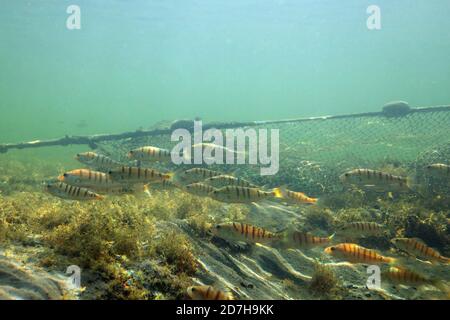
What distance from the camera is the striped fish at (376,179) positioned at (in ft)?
22.9

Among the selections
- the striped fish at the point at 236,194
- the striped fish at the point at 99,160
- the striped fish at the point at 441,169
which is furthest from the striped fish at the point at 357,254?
the striped fish at the point at 99,160

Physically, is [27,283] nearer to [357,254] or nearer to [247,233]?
[247,233]

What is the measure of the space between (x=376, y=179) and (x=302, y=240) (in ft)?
8.66

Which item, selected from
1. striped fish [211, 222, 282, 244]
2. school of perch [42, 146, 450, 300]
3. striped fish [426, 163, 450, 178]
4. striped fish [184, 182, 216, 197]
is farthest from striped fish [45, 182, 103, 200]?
striped fish [426, 163, 450, 178]

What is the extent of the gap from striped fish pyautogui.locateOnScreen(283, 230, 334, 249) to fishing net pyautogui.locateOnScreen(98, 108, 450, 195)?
7.17 meters

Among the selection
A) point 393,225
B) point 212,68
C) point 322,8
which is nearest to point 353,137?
point 393,225

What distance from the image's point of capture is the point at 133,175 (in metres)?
5.59

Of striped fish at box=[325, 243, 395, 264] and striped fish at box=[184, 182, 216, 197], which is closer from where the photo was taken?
striped fish at box=[325, 243, 395, 264]

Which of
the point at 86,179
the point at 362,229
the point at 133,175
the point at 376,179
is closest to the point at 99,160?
the point at 86,179

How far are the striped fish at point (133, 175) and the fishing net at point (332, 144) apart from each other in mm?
7954

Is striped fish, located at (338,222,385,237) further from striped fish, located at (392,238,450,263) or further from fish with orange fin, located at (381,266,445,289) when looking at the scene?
fish with orange fin, located at (381,266,445,289)

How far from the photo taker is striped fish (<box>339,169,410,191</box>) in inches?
274

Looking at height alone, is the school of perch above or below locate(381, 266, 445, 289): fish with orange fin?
above

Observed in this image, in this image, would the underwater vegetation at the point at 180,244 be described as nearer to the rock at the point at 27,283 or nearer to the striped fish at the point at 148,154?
the rock at the point at 27,283
